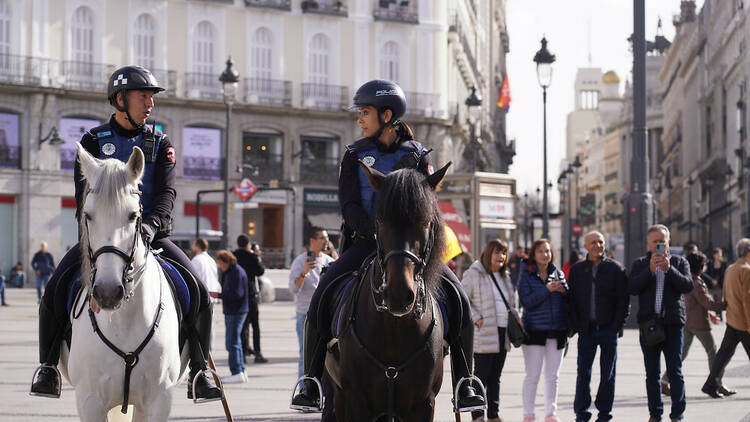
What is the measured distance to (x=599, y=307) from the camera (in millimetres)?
12719

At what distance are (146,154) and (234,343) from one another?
958 centimetres

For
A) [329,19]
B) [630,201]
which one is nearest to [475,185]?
[630,201]

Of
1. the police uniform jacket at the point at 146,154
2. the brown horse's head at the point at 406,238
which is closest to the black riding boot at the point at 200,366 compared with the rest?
the police uniform jacket at the point at 146,154

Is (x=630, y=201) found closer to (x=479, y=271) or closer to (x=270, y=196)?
(x=479, y=271)

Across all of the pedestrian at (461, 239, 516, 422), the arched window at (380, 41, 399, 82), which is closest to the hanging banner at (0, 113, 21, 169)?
the arched window at (380, 41, 399, 82)

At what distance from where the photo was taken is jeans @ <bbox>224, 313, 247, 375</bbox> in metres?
16.5

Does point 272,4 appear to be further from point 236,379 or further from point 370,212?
point 370,212

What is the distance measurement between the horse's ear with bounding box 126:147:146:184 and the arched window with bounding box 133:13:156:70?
153 ft

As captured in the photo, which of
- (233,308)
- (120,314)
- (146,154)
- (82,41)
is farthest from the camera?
(82,41)

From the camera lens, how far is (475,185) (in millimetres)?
29453

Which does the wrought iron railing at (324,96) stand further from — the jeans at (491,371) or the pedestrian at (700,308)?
the jeans at (491,371)

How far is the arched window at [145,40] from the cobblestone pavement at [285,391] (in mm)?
28860

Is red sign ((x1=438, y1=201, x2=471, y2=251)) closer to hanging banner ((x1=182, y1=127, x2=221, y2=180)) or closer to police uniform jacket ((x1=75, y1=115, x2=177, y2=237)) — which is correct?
police uniform jacket ((x1=75, y1=115, x2=177, y2=237))

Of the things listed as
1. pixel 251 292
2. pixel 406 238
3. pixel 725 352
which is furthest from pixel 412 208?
pixel 251 292
